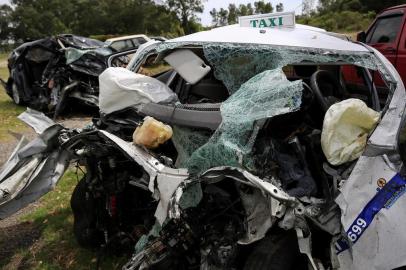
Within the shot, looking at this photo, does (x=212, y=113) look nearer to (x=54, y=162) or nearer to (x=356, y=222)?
(x=356, y=222)

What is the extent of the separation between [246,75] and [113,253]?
1827mm

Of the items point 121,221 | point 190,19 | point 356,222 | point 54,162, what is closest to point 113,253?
point 121,221

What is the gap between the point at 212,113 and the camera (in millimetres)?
2721

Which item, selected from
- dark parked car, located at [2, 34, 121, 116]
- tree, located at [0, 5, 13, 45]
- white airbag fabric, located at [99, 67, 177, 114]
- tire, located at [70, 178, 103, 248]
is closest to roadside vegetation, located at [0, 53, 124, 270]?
tire, located at [70, 178, 103, 248]

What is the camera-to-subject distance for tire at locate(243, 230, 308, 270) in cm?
239

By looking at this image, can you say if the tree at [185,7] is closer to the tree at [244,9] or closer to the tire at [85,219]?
the tree at [244,9]

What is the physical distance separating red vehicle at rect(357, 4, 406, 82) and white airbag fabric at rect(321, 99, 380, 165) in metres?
4.01

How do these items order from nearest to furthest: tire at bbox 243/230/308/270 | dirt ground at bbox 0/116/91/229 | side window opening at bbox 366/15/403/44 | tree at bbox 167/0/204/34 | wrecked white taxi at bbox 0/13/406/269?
wrecked white taxi at bbox 0/13/406/269
tire at bbox 243/230/308/270
dirt ground at bbox 0/116/91/229
side window opening at bbox 366/15/403/44
tree at bbox 167/0/204/34

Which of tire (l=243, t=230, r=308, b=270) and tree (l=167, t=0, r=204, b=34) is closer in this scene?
tire (l=243, t=230, r=308, b=270)

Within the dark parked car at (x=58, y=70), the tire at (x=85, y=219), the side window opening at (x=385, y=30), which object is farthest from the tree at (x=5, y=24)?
the tire at (x=85, y=219)

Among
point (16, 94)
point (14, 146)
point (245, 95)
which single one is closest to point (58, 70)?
point (16, 94)

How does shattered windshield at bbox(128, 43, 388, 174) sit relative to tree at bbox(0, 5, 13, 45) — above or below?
above

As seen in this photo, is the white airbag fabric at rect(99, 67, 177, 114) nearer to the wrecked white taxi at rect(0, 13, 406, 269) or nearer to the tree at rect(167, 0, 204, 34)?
the wrecked white taxi at rect(0, 13, 406, 269)

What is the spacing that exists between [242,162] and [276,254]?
56 centimetres
